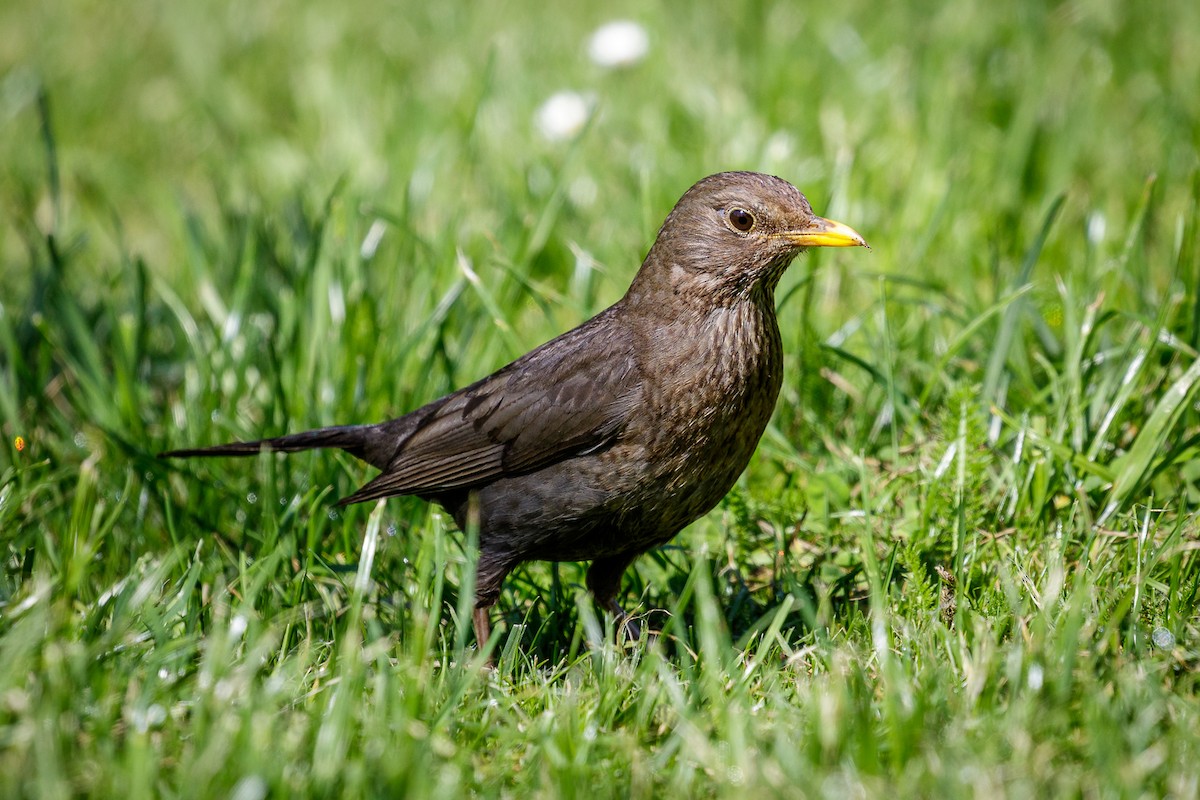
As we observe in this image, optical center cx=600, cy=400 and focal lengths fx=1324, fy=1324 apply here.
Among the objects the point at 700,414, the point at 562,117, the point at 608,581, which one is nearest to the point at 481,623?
the point at 608,581

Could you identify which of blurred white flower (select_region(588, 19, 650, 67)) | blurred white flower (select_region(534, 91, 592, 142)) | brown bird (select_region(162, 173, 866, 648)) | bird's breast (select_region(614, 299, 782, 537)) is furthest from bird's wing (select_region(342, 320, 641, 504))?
blurred white flower (select_region(588, 19, 650, 67))

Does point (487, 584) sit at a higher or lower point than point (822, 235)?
lower

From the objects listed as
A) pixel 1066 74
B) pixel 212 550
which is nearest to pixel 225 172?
pixel 212 550

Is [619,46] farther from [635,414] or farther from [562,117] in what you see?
[635,414]

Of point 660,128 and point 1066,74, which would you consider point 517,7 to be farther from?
point 1066,74

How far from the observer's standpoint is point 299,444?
4203mm

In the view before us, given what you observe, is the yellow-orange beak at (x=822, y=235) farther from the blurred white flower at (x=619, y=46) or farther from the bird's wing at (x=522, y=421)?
the blurred white flower at (x=619, y=46)

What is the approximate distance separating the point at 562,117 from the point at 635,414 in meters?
3.32

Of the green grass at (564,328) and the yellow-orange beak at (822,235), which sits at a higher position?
the yellow-orange beak at (822,235)

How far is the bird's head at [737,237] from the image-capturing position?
12.5ft

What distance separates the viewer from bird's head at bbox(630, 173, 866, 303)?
150 inches

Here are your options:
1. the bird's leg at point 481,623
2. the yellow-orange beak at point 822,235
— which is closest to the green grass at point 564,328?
the bird's leg at point 481,623

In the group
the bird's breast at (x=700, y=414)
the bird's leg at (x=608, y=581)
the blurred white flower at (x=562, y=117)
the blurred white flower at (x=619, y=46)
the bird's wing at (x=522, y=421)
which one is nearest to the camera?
the bird's breast at (x=700, y=414)

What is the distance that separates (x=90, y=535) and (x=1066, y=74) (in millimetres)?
5393
